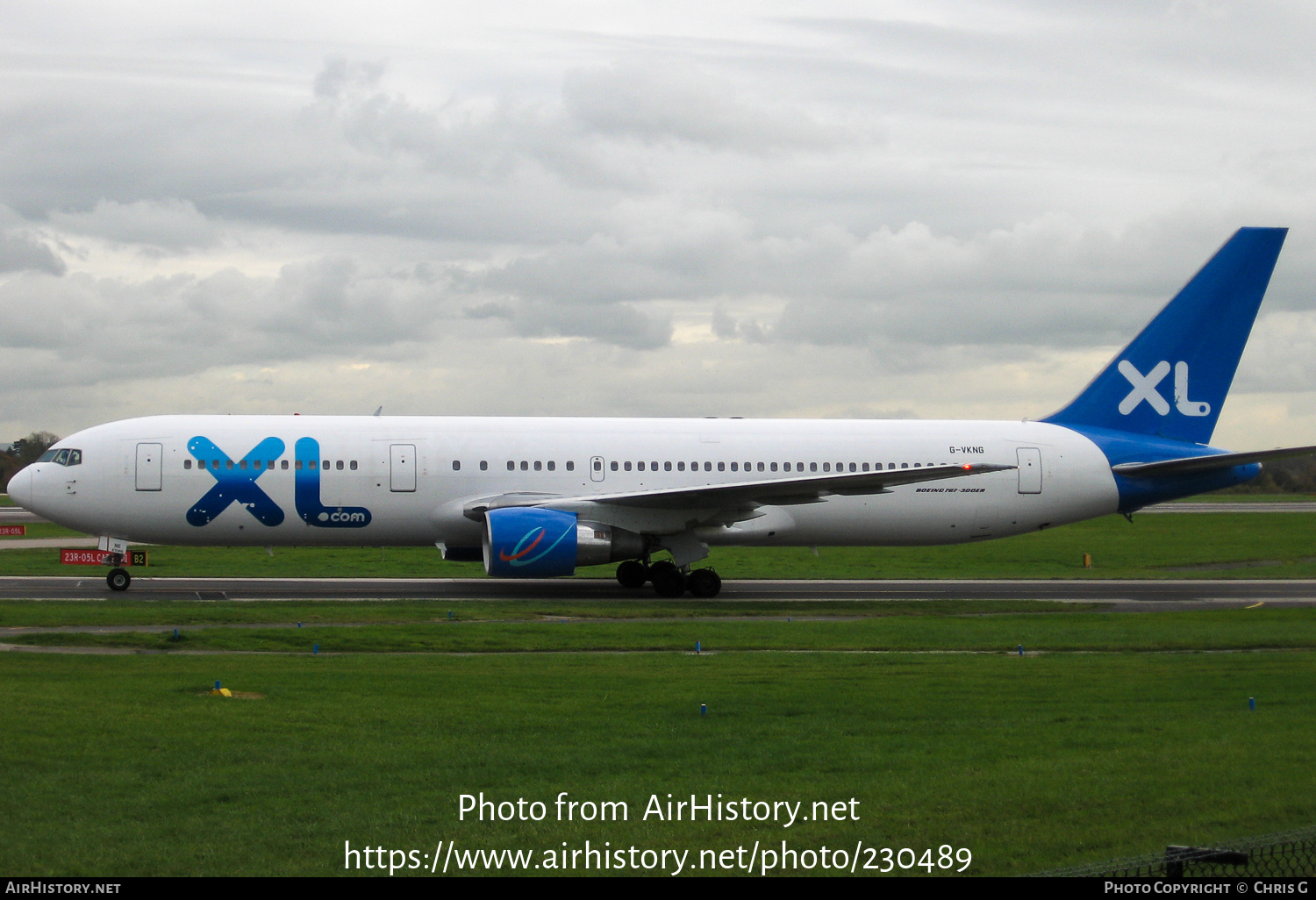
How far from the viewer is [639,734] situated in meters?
11.5

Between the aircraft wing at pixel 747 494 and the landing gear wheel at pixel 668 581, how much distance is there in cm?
160

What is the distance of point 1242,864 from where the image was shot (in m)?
6.84

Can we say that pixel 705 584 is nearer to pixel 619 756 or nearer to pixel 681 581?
pixel 681 581

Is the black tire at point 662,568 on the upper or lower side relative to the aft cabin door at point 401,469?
lower

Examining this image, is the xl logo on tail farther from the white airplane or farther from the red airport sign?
the red airport sign

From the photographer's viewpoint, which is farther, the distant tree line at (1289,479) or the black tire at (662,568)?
the distant tree line at (1289,479)

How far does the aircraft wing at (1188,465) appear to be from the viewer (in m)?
29.0

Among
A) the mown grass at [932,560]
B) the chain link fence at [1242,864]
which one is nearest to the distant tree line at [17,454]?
the mown grass at [932,560]

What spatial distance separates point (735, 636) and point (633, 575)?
951 cm

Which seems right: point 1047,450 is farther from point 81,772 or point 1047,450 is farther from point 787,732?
point 81,772

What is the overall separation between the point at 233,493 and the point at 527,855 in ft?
70.4

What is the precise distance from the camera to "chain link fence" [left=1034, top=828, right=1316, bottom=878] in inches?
267

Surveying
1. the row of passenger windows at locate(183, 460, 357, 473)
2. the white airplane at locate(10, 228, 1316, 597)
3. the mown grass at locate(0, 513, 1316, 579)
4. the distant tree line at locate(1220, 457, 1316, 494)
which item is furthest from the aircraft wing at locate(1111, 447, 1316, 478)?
the distant tree line at locate(1220, 457, 1316, 494)

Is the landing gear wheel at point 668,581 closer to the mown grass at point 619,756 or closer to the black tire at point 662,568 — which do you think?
the black tire at point 662,568
